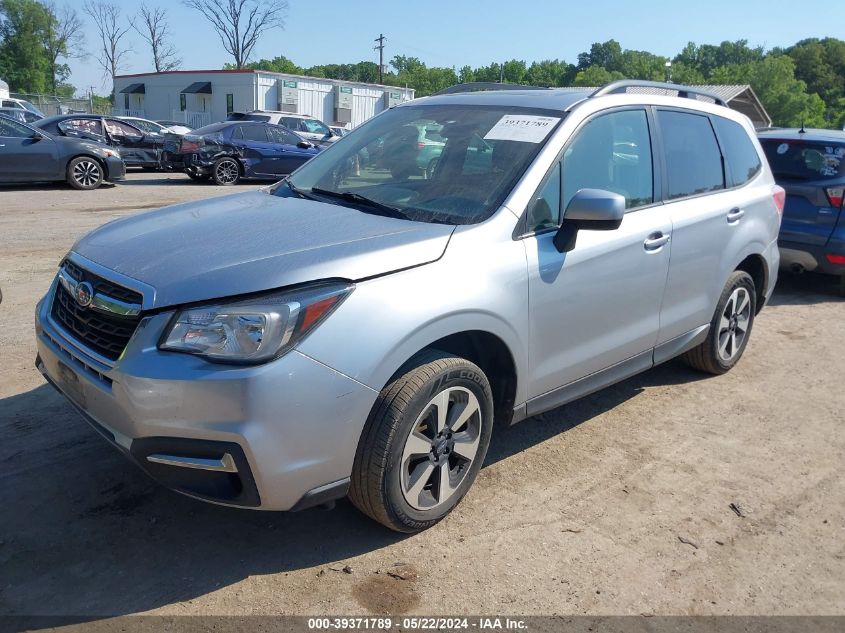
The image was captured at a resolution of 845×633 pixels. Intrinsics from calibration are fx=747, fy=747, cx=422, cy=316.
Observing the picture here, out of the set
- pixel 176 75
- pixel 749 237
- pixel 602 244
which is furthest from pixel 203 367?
pixel 176 75

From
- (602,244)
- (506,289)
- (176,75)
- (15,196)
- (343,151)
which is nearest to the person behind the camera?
(506,289)

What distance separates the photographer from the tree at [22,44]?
77375 mm

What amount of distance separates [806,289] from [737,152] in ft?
12.8

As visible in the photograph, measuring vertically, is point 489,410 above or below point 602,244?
below

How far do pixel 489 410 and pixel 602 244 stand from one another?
41.9 inches

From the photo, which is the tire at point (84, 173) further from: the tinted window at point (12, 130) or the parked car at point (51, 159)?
the tinted window at point (12, 130)

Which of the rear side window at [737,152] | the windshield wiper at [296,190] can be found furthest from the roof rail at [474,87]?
the rear side window at [737,152]

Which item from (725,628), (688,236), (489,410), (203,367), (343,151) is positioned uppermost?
(343,151)

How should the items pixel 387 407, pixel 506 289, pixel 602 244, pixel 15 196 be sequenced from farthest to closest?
pixel 15 196
pixel 602 244
pixel 506 289
pixel 387 407

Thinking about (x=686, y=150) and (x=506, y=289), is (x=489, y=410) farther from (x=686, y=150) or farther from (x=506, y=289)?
(x=686, y=150)

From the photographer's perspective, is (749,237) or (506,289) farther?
(749,237)

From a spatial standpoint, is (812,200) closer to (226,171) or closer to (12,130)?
(226,171)

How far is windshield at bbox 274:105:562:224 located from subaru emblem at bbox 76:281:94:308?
1.26 meters

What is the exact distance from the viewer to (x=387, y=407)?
2.87m
